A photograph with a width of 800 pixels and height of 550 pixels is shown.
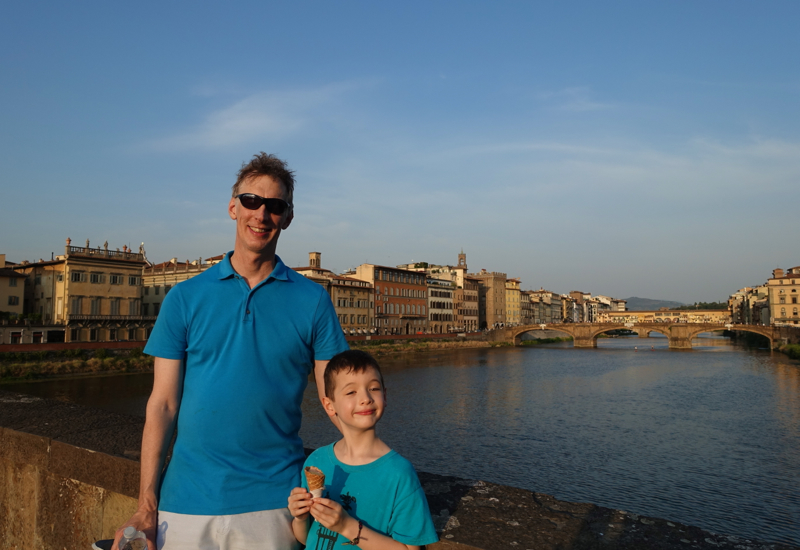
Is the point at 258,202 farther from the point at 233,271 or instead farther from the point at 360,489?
the point at 360,489

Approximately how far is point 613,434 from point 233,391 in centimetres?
2013

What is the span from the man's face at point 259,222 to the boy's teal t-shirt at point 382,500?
2.52ft

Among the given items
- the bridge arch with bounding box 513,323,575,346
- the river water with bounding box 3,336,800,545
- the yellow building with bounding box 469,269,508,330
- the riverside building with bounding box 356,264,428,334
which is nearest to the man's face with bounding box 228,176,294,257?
the river water with bounding box 3,336,800,545

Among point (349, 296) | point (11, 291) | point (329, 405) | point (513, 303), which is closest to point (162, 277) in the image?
point (11, 291)

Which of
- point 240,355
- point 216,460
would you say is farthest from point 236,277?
point 216,460

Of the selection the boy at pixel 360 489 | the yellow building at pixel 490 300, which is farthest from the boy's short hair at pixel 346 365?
the yellow building at pixel 490 300

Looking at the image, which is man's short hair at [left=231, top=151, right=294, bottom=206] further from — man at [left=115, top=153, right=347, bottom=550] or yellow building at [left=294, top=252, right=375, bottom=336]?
yellow building at [left=294, top=252, right=375, bottom=336]

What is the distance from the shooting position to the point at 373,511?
1.78 m

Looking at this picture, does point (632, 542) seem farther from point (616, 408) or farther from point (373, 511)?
point (616, 408)

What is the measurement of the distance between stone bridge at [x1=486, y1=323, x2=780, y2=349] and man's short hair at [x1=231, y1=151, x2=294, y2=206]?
69.5 meters

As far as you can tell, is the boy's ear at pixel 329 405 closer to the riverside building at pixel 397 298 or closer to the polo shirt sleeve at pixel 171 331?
the polo shirt sleeve at pixel 171 331

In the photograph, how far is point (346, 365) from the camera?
1.91 meters

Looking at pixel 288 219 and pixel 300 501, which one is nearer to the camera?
pixel 300 501

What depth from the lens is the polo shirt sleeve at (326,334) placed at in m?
2.05
